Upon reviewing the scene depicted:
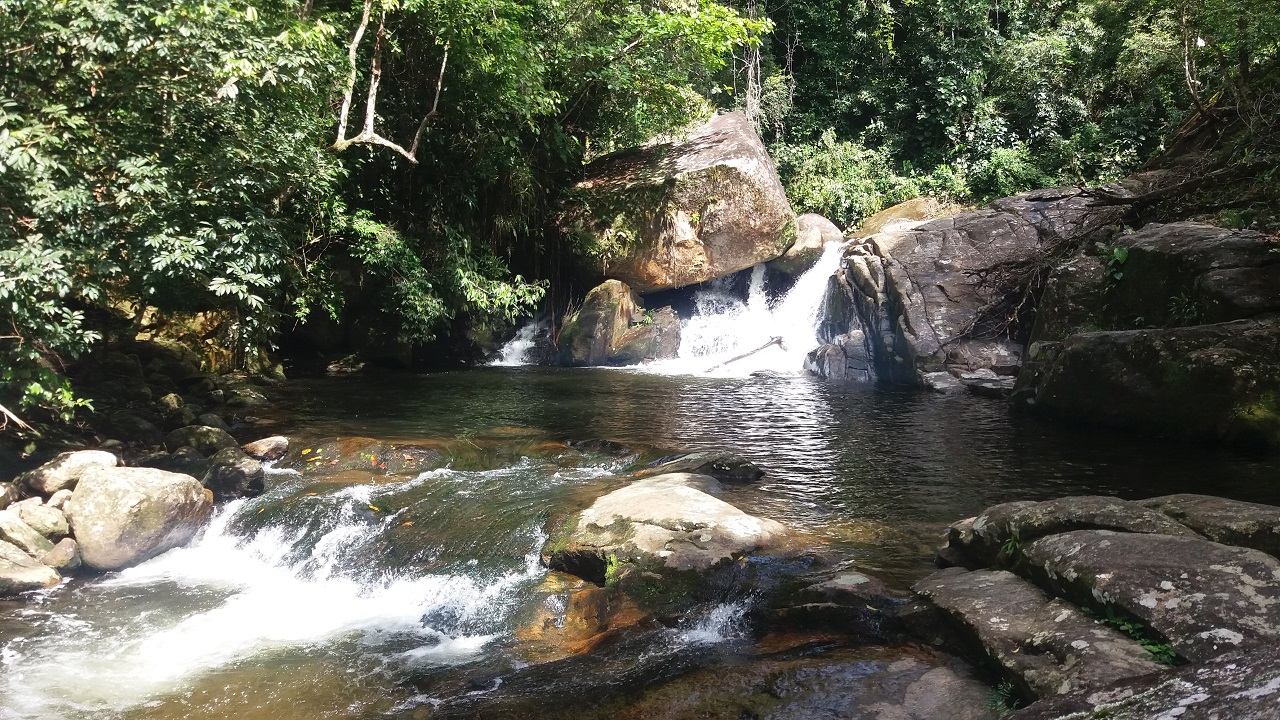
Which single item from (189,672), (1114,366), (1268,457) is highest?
(1114,366)

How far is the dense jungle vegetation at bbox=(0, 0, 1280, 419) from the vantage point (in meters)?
6.57

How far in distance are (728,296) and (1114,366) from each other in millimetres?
11211

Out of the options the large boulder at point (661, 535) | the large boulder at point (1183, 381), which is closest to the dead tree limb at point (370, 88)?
the large boulder at point (661, 535)

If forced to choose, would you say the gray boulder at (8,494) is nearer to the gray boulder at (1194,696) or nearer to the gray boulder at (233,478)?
the gray boulder at (233,478)

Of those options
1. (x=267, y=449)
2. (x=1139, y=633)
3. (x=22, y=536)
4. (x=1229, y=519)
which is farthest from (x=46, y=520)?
(x=1229, y=519)

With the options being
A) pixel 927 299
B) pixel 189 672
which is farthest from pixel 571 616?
pixel 927 299

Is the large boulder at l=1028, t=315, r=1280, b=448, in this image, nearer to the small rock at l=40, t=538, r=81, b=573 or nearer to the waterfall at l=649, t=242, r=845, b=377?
the waterfall at l=649, t=242, r=845, b=377

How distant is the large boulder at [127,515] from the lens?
6.82m

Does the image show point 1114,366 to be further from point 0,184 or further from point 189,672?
point 0,184

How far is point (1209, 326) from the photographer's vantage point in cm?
905

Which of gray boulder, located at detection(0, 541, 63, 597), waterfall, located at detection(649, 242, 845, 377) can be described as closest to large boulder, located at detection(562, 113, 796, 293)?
waterfall, located at detection(649, 242, 845, 377)

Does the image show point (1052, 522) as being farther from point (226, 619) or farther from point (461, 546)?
point (226, 619)

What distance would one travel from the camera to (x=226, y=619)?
6.07 m

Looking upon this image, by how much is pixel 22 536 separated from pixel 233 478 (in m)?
1.88
